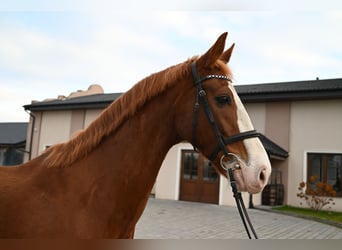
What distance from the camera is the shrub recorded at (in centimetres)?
700

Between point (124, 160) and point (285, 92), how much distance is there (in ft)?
27.2

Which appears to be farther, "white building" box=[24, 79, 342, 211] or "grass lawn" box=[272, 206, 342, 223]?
"white building" box=[24, 79, 342, 211]

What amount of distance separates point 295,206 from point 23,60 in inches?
A: 309

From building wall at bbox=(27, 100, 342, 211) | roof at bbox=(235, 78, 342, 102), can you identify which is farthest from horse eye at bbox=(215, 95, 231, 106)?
roof at bbox=(235, 78, 342, 102)

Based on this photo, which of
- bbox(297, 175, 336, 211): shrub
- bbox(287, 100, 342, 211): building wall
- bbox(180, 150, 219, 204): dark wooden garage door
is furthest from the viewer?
bbox(180, 150, 219, 204): dark wooden garage door

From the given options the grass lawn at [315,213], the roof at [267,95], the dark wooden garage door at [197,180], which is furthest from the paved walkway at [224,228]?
the roof at [267,95]

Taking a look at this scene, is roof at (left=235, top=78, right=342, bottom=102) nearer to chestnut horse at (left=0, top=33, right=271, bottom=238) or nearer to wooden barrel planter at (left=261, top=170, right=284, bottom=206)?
wooden barrel planter at (left=261, top=170, right=284, bottom=206)

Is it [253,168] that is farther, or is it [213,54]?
[213,54]

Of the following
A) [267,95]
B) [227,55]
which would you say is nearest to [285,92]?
[267,95]

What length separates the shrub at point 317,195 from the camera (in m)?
7.00

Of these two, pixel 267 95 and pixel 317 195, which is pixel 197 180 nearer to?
pixel 267 95

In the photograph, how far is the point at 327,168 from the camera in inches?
309

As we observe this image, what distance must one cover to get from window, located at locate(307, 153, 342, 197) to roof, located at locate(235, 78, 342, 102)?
155 cm

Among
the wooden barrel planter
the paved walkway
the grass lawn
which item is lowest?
the paved walkway
